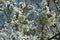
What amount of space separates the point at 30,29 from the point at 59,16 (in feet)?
3.23

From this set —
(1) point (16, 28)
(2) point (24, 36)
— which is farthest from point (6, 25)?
(2) point (24, 36)

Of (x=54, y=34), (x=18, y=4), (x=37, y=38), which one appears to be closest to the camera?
(x=37, y=38)

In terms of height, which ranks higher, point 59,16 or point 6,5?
point 6,5

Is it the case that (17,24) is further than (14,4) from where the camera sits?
No

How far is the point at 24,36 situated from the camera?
624 cm

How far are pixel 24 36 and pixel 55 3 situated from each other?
147cm

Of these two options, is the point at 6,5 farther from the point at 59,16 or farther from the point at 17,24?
the point at 59,16

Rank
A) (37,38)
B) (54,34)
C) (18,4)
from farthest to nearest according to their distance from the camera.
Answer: (18,4), (54,34), (37,38)

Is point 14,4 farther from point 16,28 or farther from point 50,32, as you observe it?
point 50,32

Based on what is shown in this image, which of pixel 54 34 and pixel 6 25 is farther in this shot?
pixel 6 25

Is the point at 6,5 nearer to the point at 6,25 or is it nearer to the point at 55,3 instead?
the point at 6,25

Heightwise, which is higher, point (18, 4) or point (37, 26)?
point (18, 4)

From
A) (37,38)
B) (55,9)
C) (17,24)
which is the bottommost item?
(37,38)

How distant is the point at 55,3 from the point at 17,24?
139 cm
